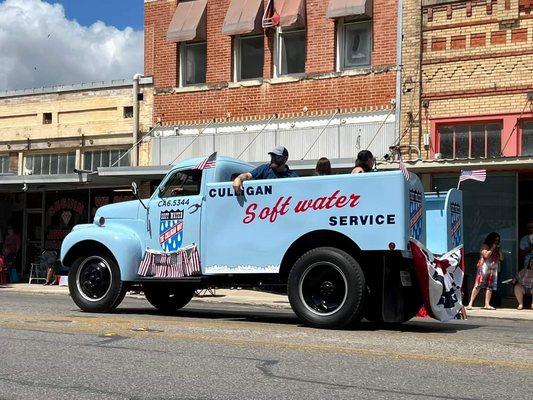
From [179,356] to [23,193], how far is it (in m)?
18.8

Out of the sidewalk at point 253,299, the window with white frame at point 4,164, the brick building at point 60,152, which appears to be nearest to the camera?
the sidewalk at point 253,299

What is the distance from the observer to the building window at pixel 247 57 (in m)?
21.1

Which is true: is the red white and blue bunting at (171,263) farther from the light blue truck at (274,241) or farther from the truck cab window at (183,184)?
the truck cab window at (183,184)

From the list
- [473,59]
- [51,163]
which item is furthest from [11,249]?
[473,59]

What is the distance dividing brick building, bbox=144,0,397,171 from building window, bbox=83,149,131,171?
3.54 feet

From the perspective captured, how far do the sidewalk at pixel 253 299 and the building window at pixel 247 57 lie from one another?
6.04 meters

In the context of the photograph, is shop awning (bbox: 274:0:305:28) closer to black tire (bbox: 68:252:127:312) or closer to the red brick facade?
the red brick facade

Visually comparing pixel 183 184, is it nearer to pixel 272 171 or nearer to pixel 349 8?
pixel 272 171

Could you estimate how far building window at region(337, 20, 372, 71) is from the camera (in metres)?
19.5

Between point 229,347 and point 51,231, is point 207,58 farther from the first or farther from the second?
point 229,347

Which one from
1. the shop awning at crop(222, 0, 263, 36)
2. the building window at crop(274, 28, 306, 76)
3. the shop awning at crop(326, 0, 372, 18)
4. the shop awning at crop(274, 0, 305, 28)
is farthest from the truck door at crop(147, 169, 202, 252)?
the shop awning at crop(222, 0, 263, 36)

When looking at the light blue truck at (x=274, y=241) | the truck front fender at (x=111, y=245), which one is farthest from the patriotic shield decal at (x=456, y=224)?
the truck front fender at (x=111, y=245)

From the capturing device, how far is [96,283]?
1134 cm

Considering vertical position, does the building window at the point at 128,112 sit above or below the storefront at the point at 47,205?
above
